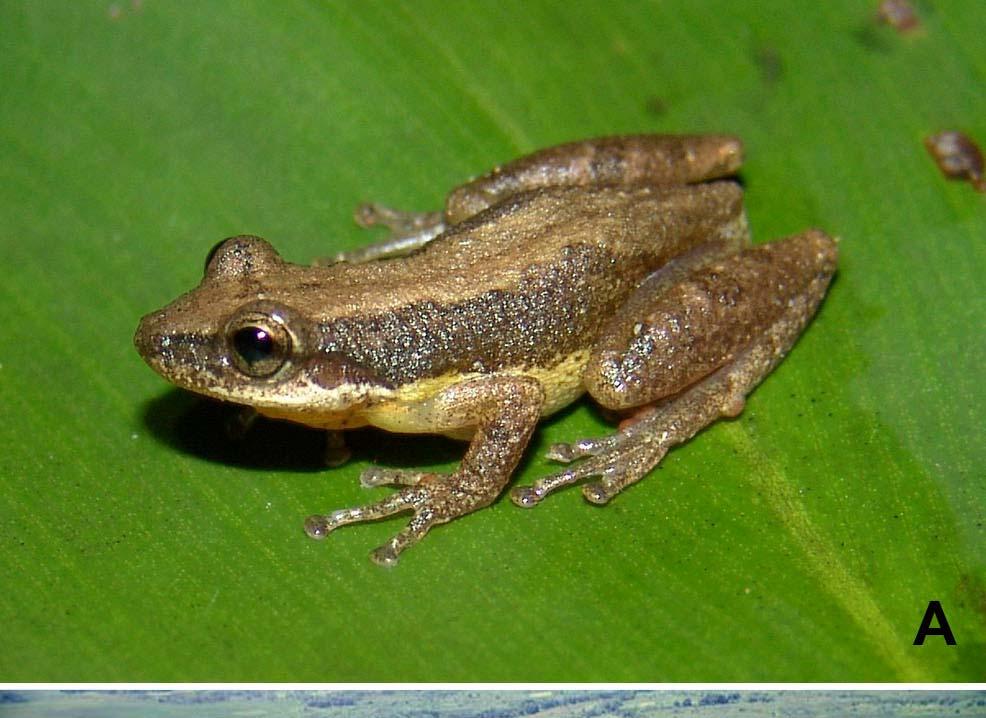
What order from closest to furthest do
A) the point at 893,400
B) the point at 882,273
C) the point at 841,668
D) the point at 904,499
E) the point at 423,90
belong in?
the point at 841,668 → the point at 904,499 → the point at 893,400 → the point at 882,273 → the point at 423,90

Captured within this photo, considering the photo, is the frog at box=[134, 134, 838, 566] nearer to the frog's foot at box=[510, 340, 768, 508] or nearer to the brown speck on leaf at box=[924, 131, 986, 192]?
the frog's foot at box=[510, 340, 768, 508]

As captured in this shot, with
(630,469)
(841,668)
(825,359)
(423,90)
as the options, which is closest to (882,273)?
(825,359)

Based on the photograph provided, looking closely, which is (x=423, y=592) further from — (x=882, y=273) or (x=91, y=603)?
(x=882, y=273)

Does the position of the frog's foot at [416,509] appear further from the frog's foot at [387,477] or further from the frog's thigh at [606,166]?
the frog's thigh at [606,166]

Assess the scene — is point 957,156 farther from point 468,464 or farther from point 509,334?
point 468,464

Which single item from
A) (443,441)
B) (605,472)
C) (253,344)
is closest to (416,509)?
(443,441)

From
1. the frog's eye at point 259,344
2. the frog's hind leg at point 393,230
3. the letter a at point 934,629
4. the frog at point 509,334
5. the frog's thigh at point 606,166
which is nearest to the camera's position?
the letter a at point 934,629

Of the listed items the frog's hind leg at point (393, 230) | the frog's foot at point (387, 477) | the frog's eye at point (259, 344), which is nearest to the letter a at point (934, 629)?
the frog's foot at point (387, 477)
